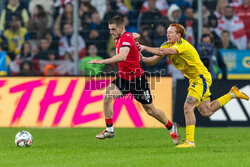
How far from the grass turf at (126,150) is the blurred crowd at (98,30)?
2566mm

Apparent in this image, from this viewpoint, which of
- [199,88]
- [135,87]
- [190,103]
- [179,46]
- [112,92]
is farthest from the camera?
[135,87]

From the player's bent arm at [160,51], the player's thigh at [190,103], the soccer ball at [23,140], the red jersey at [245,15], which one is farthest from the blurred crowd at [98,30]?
the player's bent arm at [160,51]

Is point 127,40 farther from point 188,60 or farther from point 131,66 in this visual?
point 188,60

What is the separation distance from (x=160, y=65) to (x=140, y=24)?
121 cm

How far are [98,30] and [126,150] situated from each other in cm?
645

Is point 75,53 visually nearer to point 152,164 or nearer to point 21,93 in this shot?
point 21,93

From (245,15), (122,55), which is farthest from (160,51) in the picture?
(245,15)

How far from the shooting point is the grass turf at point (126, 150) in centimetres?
682

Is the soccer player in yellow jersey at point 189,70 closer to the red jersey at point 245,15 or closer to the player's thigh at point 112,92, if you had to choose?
the player's thigh at point 112,92

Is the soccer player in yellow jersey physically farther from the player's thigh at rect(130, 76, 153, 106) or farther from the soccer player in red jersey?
the player's thigh at rect(130, 76, 153, 106)

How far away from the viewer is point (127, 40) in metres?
8.85

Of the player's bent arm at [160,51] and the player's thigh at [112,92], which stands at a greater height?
the player's bent arm at [160,51]

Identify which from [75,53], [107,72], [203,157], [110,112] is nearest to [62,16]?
[75,53]

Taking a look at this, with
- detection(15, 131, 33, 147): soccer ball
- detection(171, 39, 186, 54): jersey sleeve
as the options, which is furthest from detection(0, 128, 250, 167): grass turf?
detection(171, 39, 186, 54): jersey sleeve
